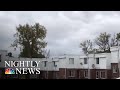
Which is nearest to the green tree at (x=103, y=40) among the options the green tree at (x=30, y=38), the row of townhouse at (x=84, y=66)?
the row of townhouse at (x=84, y=66)

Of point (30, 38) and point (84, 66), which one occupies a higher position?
point (30, 38)

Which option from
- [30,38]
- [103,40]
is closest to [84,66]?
[103,40]

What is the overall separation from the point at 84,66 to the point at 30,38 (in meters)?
10.2

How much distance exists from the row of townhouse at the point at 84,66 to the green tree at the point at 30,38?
3454mm

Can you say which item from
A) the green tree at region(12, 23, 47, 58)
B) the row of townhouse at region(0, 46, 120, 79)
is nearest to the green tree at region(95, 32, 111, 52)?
the row of townhouse at region(0, 46, 120, 79)

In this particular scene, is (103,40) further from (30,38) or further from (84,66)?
(30,38)

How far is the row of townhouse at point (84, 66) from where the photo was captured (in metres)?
17.3

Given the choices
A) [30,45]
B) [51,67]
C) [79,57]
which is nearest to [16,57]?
[30,45]

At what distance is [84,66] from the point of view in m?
20.5

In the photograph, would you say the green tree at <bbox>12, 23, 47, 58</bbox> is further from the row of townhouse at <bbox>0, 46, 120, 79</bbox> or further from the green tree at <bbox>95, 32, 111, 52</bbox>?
the green tree at <bbox>95, 32, 111, 52</bbox>
